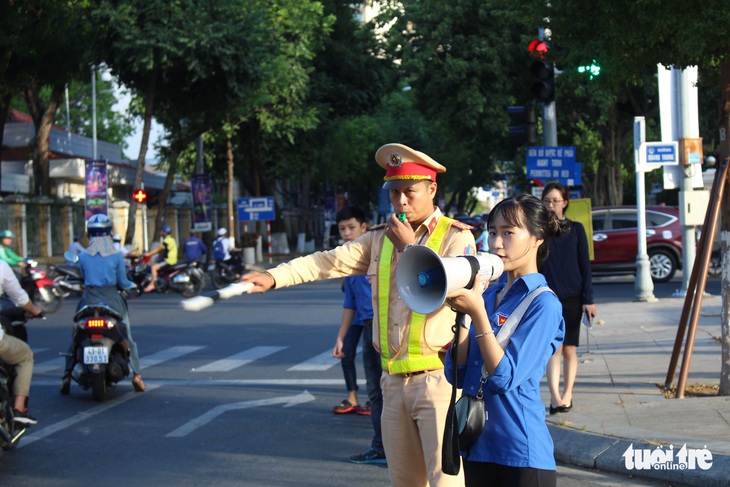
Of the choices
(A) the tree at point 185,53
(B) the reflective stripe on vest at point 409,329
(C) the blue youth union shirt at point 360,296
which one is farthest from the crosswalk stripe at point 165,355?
(A) the tree at point 185,53

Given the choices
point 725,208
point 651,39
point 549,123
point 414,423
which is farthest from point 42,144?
point 414,423

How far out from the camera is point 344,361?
8844 mm

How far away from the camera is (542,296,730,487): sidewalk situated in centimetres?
652

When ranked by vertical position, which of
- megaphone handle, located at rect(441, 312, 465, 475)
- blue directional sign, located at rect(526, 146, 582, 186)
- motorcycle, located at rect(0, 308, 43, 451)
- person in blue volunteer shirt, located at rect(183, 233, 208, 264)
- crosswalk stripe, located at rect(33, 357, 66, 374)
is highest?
blue directional sign, located at rect(526, 146, 582, 186)

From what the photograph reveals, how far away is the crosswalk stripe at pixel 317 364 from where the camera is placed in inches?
478

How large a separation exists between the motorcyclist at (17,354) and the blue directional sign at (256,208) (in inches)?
1197

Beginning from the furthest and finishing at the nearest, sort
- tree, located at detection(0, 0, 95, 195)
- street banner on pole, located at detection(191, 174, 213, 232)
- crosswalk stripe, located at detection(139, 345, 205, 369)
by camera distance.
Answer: street banner on pole, located at detection(191, 174, 213, 232)
tree, located at detection(0, 0, 95, 195)
crosswalk stripe, located at detection(139, 345, 205, 369)

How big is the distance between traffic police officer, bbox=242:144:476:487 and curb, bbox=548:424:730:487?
2.56m

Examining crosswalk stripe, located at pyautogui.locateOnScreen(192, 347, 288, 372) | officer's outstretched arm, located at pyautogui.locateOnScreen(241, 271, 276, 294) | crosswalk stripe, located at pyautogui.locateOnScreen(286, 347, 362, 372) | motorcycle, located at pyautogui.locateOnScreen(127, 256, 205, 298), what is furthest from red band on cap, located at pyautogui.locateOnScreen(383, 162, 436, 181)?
motorcycle, located at pyautogui.locateOnScreen(127, 256, 205, 298)

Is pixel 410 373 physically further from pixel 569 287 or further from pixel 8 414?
pixel 8 414

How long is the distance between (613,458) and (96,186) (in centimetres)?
2758

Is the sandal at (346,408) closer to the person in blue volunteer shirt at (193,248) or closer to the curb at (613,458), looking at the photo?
the curb at (613,458)

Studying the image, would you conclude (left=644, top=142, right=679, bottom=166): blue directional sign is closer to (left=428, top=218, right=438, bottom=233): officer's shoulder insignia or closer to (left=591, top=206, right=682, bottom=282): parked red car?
(left=591, top=206, right=682, bottom=282): parked red car

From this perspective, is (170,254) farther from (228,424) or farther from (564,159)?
(228,424)
